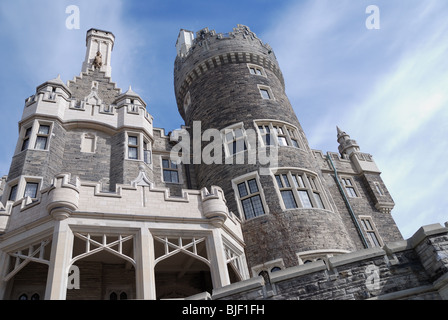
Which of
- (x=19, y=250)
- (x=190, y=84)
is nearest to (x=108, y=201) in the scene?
(x=19, y=250)

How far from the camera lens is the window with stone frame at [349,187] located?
20245 millimetres

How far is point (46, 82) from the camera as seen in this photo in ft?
55.4

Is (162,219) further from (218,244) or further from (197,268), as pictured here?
(197,268)

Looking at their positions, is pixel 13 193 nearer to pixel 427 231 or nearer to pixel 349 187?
pixel 427 231

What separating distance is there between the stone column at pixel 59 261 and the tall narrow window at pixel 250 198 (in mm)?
7106

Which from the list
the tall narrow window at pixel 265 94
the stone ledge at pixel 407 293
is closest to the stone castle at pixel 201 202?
the stone ledge at pixel 407 293

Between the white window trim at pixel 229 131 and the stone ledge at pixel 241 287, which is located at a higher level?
the white window trim at pixel 229 131

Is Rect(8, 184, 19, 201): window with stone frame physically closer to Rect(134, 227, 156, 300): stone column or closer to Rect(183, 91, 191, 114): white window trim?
Rect(134, 227, 156, 300): stone column

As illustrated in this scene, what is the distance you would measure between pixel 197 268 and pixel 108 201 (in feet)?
16.3

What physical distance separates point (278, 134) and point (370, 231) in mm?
7712

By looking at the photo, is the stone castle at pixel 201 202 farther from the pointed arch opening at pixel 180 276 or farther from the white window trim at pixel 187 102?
the white window trim at pixel 187 102

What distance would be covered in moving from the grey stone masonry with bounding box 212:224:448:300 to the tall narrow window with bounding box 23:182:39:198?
8.89m

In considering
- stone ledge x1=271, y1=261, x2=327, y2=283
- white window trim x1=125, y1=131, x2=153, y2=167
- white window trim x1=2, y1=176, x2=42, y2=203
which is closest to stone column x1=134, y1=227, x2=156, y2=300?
stone ledge x1=271, y1=261, x2=327, y2=283

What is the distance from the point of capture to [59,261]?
8953 mm
